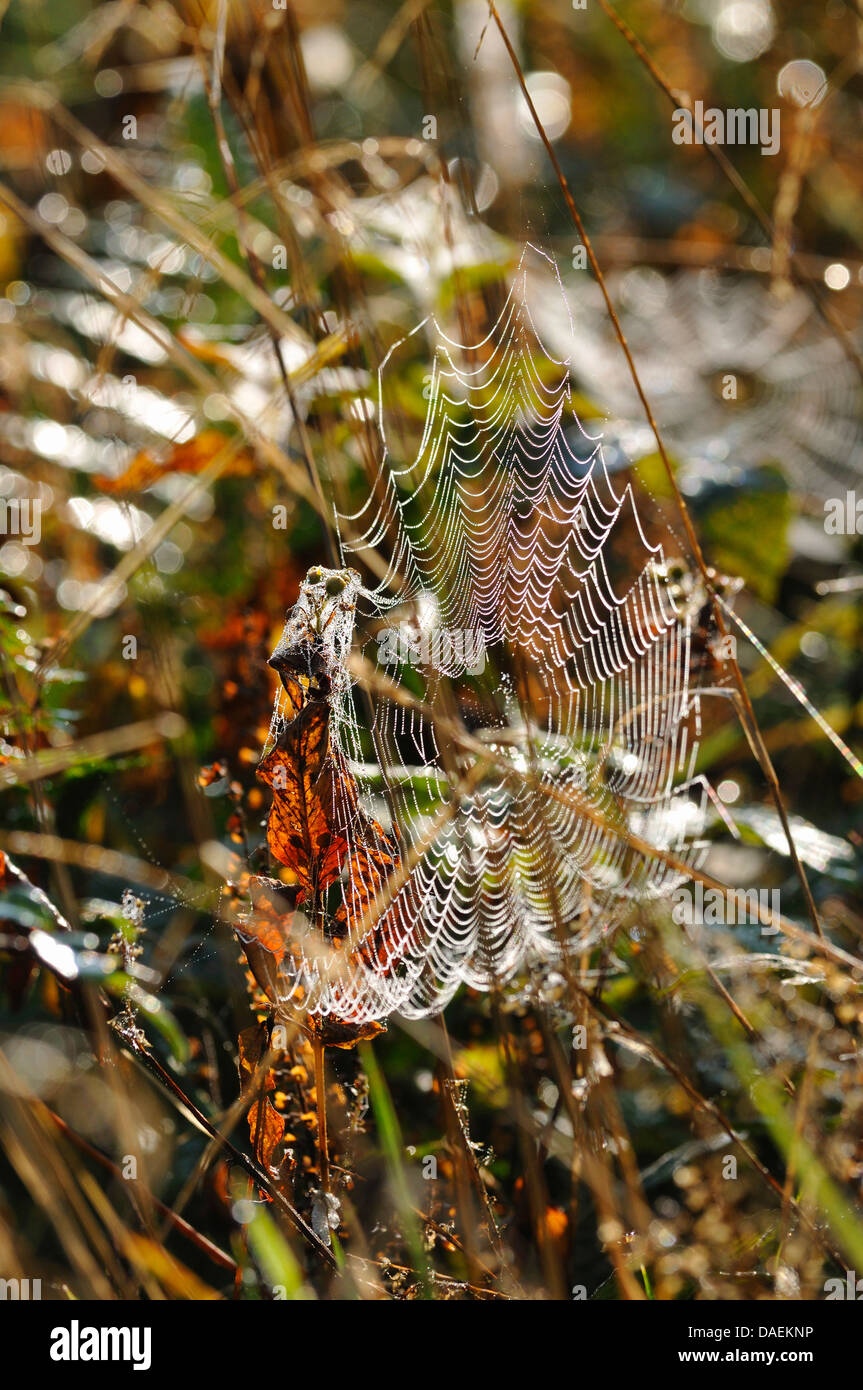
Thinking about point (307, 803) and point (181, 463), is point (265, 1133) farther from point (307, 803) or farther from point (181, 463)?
point (181, 463)

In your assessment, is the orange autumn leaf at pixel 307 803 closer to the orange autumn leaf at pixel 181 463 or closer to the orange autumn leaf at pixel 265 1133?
the orange autumn leaf at pixel 265 1133

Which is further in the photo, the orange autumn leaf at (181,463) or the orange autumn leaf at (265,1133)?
the orange autumn leaf at (181,463)

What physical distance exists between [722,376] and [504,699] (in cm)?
159

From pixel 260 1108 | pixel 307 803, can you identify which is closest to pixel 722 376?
pixel 307 803

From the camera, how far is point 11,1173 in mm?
932

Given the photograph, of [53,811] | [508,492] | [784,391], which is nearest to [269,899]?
[53,811]

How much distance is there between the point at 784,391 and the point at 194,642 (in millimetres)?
1904

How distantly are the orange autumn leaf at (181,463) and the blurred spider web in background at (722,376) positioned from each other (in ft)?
1.63

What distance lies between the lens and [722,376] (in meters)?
2.43

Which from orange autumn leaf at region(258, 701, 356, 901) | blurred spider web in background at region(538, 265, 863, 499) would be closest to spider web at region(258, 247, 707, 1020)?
orange autumn leaf at region(258, 701, 356, 901)

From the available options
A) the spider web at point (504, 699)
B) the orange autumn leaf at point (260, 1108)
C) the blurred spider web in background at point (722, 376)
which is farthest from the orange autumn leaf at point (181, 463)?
the orange autumn leaf at point (260, 1108)

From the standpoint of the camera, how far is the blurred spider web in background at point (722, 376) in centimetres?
161

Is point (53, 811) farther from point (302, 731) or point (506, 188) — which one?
point (506, 188)

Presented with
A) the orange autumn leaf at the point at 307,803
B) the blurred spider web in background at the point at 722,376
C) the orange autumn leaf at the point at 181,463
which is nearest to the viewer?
the orange autumn leaf at the point at 307,803
